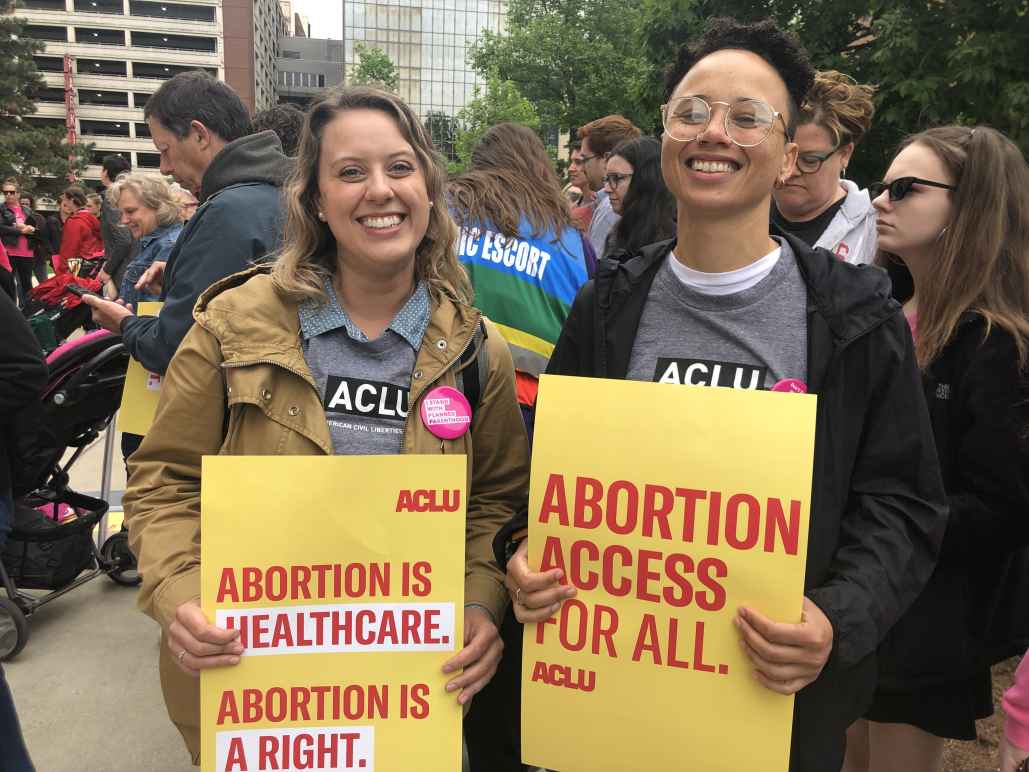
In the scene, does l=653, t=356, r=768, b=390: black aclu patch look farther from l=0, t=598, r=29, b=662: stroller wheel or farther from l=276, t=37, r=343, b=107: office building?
l=276, t=37, r=343, b=107: office building

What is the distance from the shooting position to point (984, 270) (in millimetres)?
1958

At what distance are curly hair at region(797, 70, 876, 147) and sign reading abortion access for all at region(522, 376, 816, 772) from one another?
212cm

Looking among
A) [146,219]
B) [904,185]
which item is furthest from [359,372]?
[146,219]

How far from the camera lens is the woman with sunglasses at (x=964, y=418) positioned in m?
1.78

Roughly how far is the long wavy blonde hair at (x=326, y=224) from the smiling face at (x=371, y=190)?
0.04 m

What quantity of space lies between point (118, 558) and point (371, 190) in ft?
11.2

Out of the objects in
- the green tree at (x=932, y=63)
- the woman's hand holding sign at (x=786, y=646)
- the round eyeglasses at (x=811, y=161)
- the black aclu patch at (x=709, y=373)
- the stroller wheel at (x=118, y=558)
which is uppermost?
the green tree at (x=932, y=63)

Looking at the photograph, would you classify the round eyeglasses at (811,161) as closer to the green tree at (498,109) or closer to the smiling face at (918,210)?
the smiling face at (918,210)

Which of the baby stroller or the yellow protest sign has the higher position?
the yellow protest sign

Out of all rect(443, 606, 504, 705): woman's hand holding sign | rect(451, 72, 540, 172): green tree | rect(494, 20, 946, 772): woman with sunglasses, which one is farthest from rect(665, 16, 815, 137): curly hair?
rect(451, 72, 540, 172): green tree

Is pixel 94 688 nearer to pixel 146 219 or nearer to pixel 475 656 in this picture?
pixel 146 219

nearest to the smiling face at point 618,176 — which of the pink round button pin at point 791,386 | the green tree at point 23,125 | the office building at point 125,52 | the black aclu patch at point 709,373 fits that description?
the black aclu patch at point 709,373

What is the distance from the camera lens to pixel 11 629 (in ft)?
11.4

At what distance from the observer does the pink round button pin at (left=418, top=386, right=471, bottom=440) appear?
1.70m
